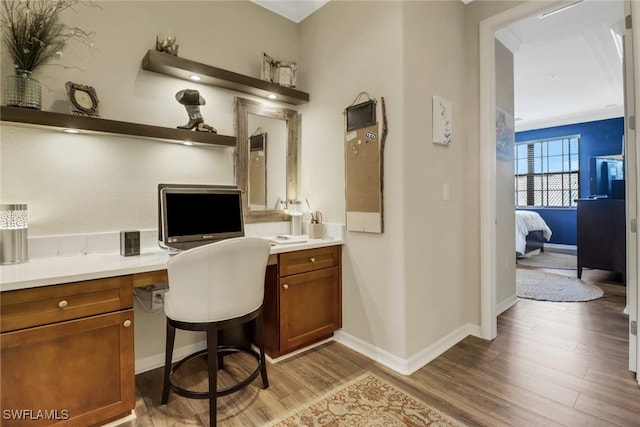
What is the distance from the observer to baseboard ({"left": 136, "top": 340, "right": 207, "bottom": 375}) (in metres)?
2.07

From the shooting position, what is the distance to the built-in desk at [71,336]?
1.26 meters

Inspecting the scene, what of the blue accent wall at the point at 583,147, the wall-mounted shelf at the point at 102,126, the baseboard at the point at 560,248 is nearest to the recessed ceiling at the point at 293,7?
the wall-mounted shelf at the point at 102,126

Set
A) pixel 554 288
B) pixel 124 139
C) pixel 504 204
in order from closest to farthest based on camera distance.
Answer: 1. pixel 124 139
2. pixel 504 204
3. pixel 554 288

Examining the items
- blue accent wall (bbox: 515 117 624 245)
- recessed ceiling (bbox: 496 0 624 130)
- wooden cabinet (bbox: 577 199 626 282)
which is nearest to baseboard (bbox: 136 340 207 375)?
recessed ceiling (bbox: 496 0 624 130)

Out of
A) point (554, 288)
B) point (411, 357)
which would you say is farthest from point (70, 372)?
point (554, 288)

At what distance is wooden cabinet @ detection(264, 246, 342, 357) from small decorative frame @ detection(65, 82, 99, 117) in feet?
4.76

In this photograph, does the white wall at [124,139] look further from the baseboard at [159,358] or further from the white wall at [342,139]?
the white wall at [342,139]

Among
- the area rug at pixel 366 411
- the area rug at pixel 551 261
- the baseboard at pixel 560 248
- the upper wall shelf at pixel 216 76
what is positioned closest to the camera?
the area rug at pixel 366 411

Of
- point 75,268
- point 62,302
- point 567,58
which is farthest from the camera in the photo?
point 567,58

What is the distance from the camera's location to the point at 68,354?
1.38m

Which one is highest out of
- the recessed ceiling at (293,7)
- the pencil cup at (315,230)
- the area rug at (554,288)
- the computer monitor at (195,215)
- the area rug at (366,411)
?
the recessed ceiling at (293,7)

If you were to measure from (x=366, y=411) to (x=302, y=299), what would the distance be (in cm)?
83

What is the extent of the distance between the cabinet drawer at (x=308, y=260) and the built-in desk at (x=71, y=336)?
0.76 metres

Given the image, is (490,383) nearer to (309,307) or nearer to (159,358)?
(309,307)
